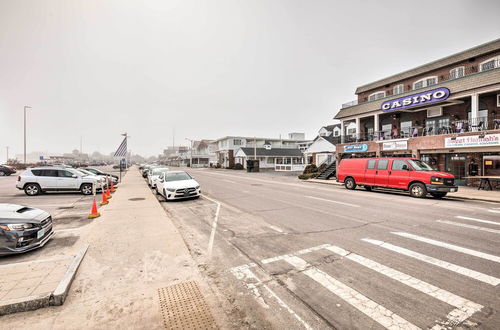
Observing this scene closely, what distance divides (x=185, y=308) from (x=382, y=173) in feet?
48.6

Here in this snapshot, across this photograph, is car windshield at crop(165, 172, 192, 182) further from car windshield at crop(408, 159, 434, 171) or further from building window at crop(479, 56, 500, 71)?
building window at crop(479, 56, 500, 71)

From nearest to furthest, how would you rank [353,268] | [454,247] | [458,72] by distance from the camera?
1. [353,268]
2. [454,247]
3. [458,72]

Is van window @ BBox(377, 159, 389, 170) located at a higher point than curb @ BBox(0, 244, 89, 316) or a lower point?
higher

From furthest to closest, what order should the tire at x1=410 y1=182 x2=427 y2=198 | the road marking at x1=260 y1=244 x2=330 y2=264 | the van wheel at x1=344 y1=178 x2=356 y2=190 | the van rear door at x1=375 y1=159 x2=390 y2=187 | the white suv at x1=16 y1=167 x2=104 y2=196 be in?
the van wheel at x1=344 y1=178 x2=356 y2=190
the white suv at x1=16 y1=167 x2=104 y2=196
the van rear door at x1=375 y1=159 x2=390 y2=187
the tire at x1=410 y1=182 x2=427 y2=198
the road marking at x1=260 y1=244 x2=330 y2=264

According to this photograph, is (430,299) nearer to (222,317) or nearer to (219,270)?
(222,317)

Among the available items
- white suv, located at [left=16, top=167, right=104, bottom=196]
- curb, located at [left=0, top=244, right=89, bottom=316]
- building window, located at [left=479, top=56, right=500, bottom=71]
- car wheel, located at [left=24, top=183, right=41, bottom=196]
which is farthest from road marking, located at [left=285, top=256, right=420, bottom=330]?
building window, located at [left=479, top=56, right=500, bottom=71]

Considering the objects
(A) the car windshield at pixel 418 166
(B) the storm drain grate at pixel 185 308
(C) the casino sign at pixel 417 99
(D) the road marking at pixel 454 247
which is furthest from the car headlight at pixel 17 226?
(C) the casino sign at pixel 417 99

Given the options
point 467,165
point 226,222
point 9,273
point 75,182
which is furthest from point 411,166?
point 75,182

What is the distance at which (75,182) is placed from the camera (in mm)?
15500

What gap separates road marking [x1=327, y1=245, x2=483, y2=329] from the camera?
9.72 feet

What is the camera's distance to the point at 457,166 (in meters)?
19.9

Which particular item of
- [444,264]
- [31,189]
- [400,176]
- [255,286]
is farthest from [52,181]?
[400,176]

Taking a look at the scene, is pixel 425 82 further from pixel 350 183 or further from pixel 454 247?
pixel 454 247

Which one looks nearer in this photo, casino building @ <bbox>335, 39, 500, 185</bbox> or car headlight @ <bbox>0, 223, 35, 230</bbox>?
car headlight @ <bbox>0, 223, 35, 230</bbox>
